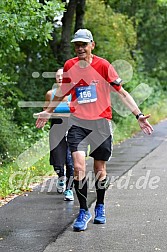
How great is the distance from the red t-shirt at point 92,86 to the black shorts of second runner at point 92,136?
76mm

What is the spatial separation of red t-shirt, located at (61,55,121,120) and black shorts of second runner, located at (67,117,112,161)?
0.08 metres

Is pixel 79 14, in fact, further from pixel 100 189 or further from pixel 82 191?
pixel 82 191

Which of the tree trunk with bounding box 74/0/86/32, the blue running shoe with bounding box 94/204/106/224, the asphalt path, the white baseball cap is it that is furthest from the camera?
the tree trunk with bounding box 74/0/86/32

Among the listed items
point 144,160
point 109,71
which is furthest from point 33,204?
point 144,160

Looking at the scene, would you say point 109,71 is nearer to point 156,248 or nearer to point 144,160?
point 156,248

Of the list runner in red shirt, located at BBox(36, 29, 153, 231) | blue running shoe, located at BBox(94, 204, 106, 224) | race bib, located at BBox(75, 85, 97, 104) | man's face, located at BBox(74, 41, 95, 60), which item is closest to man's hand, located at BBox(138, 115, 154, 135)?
runner in red shirt, located at BBox(36, 29, 153, 231)

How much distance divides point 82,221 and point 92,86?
4.81 ft

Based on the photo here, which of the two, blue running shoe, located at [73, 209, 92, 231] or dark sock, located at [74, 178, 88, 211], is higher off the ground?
dark sock, located at [74, 178, 88, 211]

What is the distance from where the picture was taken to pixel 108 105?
7.55m

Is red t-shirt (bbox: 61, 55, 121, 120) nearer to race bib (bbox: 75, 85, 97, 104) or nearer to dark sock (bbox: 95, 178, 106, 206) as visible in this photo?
race bib (bbox: 75, 85, 97, 104)

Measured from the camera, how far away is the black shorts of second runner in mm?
7512

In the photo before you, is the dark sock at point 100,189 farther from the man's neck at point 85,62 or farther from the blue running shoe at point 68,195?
the blue running shoe at point 68,195

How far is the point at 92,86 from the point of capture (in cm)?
743

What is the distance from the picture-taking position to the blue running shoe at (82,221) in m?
7.22
